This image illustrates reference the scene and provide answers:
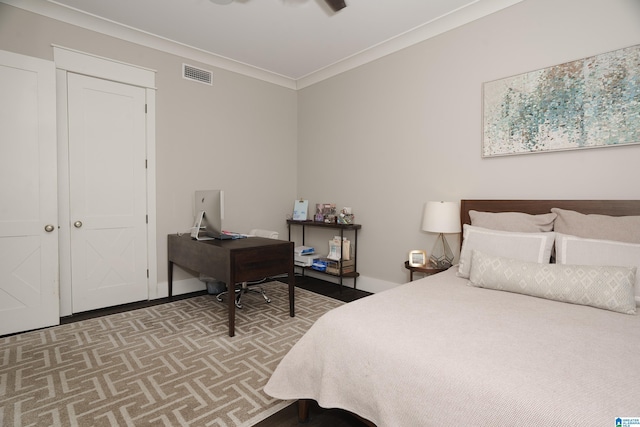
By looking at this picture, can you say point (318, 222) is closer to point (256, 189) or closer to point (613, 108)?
point (256, 189)

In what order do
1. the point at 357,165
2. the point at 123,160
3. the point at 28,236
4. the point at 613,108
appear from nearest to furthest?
the point at 613,108 < the point at 28,236 < the point at 123,160 < the point at 357,165

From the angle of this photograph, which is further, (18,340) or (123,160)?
(123,160)

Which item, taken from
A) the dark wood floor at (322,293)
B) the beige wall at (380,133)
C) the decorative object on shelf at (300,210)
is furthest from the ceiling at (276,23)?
the dark wood floor at (322,293)

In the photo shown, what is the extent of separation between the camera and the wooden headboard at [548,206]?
2.12m

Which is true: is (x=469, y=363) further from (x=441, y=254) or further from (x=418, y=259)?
(x=441, y=254)

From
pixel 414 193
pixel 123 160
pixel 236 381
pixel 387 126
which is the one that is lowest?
pixel 236 381

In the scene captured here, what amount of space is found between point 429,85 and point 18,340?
4.31 meters

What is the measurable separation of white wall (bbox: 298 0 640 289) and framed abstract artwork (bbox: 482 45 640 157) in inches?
3.2

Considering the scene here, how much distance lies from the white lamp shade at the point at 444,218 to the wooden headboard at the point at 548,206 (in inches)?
4.8

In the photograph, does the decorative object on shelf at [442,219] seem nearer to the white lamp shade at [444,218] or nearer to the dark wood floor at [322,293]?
the white lamp shade at [444,218]

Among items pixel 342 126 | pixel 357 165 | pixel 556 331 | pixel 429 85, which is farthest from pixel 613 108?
pixel 342 126

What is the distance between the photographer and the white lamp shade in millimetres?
2836

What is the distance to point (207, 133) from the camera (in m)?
3.96

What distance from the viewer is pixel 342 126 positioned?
4176 mm
